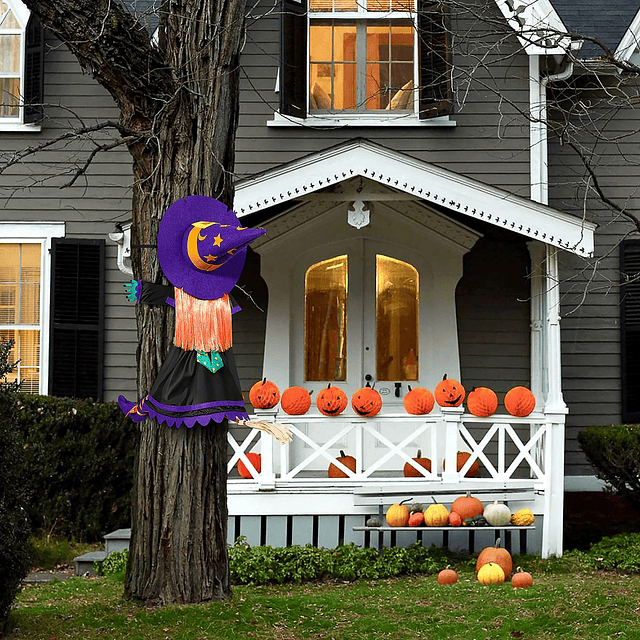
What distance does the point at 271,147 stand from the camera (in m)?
10.6

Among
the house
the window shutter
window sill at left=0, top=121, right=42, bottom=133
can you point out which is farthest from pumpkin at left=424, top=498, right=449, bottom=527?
window sill at left=0, top=121, right=42, bottom=133

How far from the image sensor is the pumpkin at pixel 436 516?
27.1 feet

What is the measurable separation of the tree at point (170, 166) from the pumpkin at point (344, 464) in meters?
3.27

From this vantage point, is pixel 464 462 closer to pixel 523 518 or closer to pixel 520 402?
pixel 520 402

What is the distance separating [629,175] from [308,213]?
3.72 meters

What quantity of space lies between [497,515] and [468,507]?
25 centimetres

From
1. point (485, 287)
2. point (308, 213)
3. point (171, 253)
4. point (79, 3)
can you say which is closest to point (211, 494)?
point (171, 253)

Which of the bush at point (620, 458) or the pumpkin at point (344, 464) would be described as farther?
the pumpkin at point (344, 464)

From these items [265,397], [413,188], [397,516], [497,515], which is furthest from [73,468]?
[413,188]

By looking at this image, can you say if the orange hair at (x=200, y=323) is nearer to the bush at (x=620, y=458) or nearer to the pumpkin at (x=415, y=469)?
the pumpkin at (x=415, y=469)

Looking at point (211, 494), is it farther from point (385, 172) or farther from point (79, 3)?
point (385, 172)

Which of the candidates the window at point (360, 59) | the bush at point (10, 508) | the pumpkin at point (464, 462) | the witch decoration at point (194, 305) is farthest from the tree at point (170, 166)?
the window at point (360, 59)

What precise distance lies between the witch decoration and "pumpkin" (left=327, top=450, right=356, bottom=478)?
124 inches

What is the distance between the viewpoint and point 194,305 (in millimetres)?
5984
